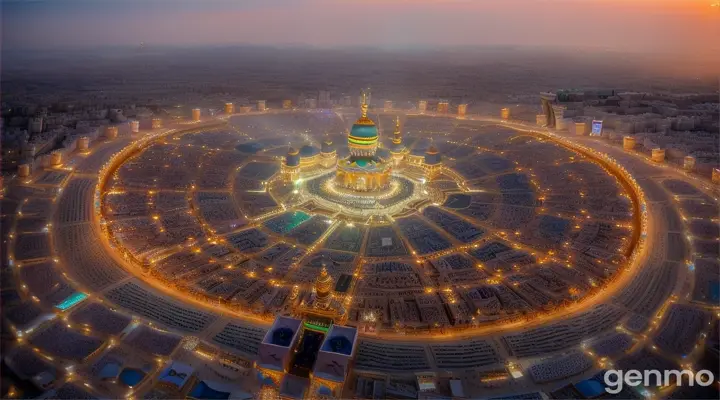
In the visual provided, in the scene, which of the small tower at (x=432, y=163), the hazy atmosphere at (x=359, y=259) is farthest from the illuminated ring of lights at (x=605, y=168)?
the small tower at (x=432, y=163)

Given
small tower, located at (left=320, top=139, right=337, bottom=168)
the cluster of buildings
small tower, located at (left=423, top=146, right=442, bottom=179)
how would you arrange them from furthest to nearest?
the cluster of buildings, small tower, located at (left=320, top=139, right=337, bottom=168), small tower, located at (left=423, top=146, right=442, bottom=179)

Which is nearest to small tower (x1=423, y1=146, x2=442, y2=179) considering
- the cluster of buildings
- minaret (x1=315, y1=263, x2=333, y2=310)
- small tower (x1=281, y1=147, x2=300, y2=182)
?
small tower (x1=281, y1=147, x2=300, y2=182)

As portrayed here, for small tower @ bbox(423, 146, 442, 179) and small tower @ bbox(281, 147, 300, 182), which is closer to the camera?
small tower @ bbox(281, 147, 300, 182)

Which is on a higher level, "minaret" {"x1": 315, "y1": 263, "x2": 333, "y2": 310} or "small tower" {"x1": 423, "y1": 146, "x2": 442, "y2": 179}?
"small tower" {"x1": 423, "y1": 146, "x2": 442, "y2": 179}

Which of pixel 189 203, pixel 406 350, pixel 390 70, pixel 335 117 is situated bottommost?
pixel 406 350

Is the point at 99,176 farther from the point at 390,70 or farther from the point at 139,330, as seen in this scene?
the point at 390,70

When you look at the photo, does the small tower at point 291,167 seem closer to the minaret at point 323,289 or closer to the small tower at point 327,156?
the small tower at point 327,156

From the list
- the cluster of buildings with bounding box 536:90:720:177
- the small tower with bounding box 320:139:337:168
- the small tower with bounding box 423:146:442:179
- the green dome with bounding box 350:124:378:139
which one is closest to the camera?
the green dome with bounding box 350:124:378:139

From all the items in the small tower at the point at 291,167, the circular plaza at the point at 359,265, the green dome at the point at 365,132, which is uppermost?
the green dome at the point at 365,132

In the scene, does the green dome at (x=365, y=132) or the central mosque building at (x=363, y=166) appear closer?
the central mosque building at (x=363, y=166)

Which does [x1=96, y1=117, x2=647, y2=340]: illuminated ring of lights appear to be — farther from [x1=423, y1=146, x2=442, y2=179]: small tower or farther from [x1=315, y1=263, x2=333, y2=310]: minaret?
[x1=423, y1=146, x2=442, y2=179]: small tower

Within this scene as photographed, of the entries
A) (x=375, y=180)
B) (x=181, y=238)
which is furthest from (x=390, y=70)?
(x=181, y=238)
